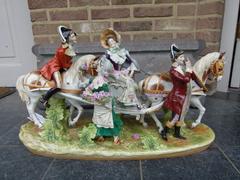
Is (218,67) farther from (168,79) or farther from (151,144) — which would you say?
(151,144)

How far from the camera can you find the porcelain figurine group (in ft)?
2.86

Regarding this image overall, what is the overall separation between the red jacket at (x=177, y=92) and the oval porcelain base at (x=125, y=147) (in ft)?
0.44

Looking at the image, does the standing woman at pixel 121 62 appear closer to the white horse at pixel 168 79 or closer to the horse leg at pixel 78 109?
the white horse at pixel 168 79

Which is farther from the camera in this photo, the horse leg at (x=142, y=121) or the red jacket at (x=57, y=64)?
the horse leg at (x=142, y=121)

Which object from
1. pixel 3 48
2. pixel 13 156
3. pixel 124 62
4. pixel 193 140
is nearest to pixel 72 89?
pixel 124 62

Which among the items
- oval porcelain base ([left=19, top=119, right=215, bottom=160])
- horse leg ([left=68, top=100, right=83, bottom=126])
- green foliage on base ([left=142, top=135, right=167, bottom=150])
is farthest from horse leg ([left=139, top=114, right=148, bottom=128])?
horse leg ([left=68, top=100, right=83, bottom=126])

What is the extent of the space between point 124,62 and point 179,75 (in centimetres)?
21

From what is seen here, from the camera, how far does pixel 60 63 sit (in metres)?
0.95

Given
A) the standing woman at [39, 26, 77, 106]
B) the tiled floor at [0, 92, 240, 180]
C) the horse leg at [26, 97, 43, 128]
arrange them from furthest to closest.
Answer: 1. the horse leg at [26, 97, 43, 128]
2. the standing woman at [39, 26, 77, 106]
3. the tiled floor at [0, 92, 240, 180]

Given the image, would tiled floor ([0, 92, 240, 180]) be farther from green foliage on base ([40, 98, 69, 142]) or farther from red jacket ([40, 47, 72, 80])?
red jacket ([40, 47, 72, 80])

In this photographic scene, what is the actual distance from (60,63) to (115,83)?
0.76 ft

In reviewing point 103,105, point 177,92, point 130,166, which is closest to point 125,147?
point 130,166

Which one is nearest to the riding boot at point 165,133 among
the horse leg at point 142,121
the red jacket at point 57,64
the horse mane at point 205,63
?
the horse leg at point 142,121

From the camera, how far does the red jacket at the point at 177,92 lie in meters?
0.83
